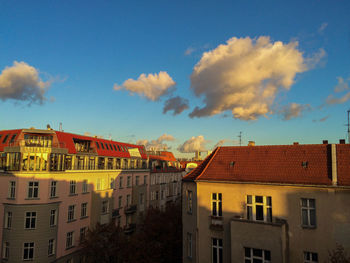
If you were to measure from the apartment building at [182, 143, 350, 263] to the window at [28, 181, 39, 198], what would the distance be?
62.1ft

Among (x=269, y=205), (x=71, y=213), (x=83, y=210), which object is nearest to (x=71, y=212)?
(x=71, y=213)

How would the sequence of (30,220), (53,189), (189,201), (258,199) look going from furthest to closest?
(53,189)
(30,220)
(189,201)
(258,199)

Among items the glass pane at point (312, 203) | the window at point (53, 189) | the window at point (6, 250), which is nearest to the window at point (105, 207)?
the window at point (53, 189)

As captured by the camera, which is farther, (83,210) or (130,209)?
(130,209)

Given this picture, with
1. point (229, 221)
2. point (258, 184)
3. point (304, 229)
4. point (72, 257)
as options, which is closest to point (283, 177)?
point (258, 184)

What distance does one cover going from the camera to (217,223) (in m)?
22.9

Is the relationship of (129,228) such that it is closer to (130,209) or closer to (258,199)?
(130,209)

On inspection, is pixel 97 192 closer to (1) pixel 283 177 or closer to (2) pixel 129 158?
(2) pixel 129 158

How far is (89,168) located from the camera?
3975cm

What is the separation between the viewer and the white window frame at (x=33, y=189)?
3062 centimetres

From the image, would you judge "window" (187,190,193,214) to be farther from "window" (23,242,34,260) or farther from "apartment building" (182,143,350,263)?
"window" (23,242,34,260)

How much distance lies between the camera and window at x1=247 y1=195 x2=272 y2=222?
2123 cm

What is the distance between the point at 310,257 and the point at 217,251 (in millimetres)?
7555

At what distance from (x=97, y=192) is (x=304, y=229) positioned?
3073 centimetres
